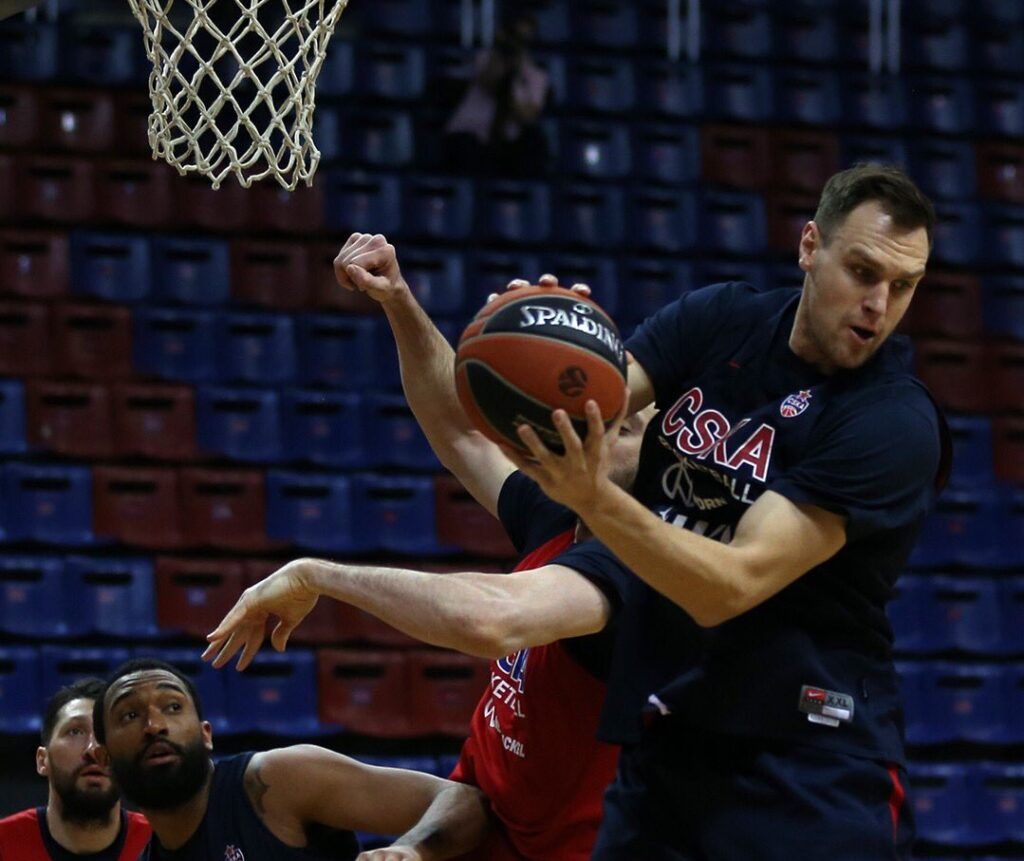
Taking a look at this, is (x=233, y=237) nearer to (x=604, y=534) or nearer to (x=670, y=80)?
(x=670, y=80)

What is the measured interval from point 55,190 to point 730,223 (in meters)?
3.67

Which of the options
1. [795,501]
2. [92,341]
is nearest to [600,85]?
[92,341]

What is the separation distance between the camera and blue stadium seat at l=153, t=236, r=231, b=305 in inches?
332

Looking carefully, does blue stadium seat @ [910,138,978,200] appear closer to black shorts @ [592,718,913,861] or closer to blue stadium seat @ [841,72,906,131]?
blue stadium seat @ [841,72,906,131]

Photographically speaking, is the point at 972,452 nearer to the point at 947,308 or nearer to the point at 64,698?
the point at 947,308

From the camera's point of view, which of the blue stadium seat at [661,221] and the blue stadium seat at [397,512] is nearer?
the blue stadium seat at [397,512]

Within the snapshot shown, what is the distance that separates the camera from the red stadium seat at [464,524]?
800cm

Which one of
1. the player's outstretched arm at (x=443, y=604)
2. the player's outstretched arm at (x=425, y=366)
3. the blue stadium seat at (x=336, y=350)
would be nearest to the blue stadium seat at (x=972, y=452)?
the blue stadium seat at (x=336, y=350)

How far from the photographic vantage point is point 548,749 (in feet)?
11.7

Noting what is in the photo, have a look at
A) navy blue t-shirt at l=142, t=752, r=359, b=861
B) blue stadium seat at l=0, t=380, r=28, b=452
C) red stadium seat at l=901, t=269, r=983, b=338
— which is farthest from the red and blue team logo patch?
red stadium seat at l=901, t=269, r=983, b=338

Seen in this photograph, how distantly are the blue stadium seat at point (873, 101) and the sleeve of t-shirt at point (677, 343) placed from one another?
688cm

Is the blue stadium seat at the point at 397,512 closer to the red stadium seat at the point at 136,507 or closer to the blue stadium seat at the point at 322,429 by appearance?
the blue stadium seat at the point at 322,429

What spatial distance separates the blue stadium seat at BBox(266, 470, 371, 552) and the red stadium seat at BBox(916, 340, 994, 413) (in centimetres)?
328

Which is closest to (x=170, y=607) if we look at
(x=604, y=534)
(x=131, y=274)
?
(x=131, y=274)
